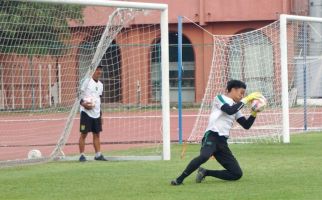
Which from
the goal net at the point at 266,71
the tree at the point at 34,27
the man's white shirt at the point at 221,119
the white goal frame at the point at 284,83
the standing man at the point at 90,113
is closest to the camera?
the man's white shirt at the point at 221,119

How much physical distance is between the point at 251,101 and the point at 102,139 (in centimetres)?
1123

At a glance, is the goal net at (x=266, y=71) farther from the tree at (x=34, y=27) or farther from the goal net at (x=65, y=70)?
the tree at (x=34, y=27)

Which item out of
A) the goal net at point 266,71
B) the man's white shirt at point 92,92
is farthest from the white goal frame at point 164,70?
the goal net at point 266,71

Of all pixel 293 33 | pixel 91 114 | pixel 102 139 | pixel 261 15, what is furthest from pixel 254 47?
pixel 261 15

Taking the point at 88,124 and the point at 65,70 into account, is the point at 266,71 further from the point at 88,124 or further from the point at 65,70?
the point at 88,124

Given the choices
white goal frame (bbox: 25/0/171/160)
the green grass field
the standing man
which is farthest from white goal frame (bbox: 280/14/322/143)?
the standing man

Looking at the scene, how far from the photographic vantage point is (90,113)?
16.9 metres

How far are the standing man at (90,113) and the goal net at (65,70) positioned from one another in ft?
1.29

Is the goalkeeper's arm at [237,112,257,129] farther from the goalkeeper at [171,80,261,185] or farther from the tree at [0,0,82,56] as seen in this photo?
the tree at [0,0,82,56]

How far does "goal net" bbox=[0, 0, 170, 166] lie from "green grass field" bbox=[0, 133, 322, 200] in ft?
4.59

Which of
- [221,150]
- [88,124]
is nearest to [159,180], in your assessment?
[221,150]

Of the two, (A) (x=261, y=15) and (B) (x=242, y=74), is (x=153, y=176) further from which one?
(A) (x=261, y=15)

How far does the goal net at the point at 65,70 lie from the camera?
1684cm

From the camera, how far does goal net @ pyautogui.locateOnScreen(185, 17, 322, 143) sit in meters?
21.0
